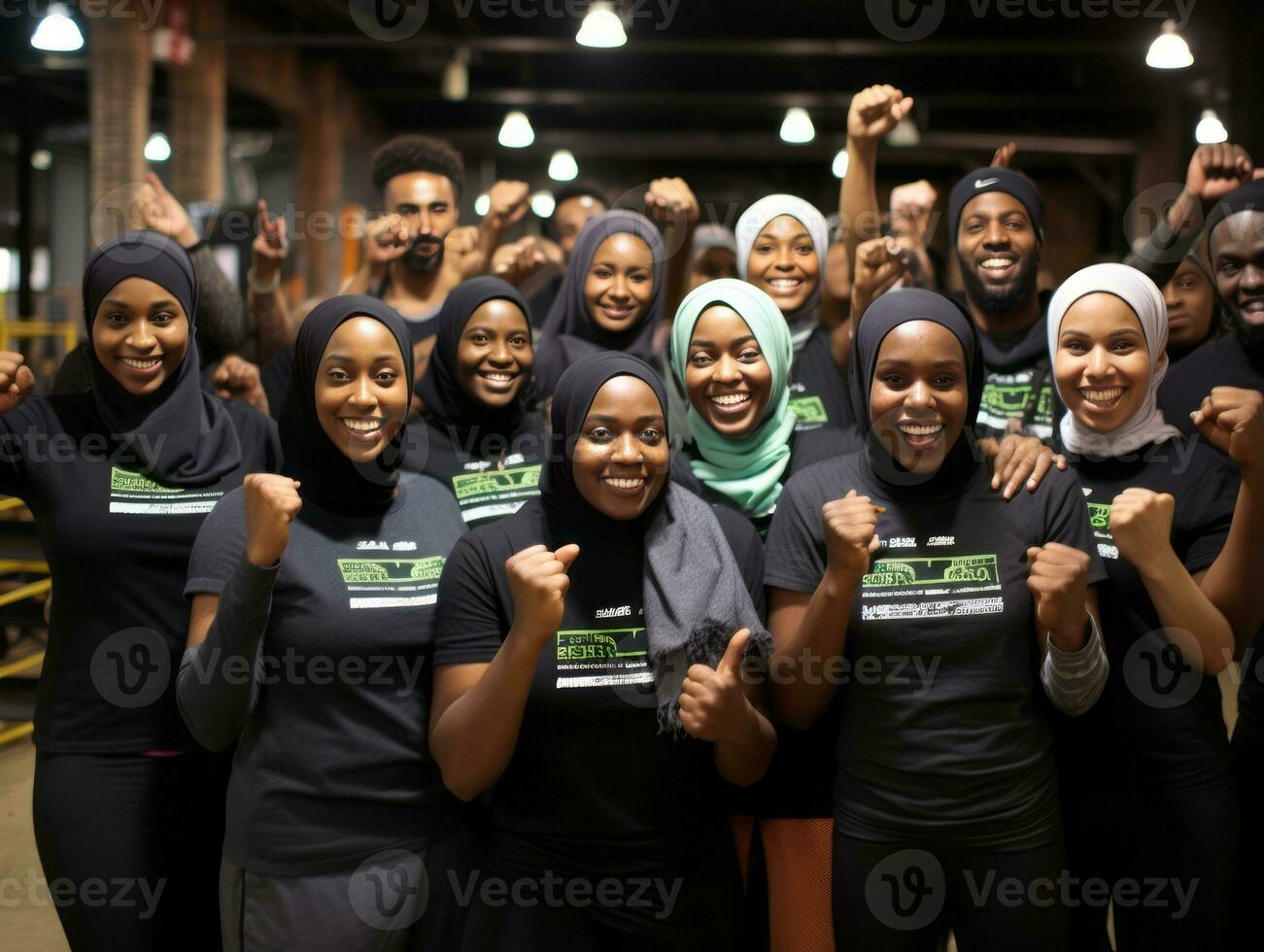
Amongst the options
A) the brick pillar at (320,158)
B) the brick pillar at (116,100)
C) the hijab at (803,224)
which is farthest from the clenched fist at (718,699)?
the brick pillar at (320,158)

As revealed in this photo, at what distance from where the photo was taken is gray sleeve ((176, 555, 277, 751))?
1976mm

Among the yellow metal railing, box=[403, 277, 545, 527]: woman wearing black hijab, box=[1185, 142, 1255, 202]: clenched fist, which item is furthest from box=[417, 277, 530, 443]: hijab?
the yellow metal railing

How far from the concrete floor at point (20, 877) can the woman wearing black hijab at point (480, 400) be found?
2.19m

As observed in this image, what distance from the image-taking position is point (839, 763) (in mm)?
2215

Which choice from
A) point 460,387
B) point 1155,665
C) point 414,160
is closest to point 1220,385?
point 1155,665

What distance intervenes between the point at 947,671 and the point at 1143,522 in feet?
1.46

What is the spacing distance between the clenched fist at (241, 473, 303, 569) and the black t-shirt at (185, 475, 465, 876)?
0.16m

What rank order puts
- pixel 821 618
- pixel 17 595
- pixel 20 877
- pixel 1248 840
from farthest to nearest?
pixel 17 595
pixel 20 877
pixel 1248 840
pixel 821 618

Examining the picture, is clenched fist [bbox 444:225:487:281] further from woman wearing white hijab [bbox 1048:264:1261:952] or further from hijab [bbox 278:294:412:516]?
woman wearing white hijab [bbox 1048:264:1261:952]

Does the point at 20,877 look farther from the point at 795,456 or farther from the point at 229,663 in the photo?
the point at 795,456

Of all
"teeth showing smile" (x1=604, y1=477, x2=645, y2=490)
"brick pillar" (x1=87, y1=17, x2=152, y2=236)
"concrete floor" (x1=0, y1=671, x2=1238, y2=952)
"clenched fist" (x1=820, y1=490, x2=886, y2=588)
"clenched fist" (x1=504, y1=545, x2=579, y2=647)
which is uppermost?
"brick pillar" (x1=87, y1=17, x2=152, y2=236)

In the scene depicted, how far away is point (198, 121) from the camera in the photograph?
1114 cm

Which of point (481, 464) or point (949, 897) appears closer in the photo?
point (949, 897)

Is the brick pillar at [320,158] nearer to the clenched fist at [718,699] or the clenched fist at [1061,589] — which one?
the clenched fist at [718,699]
